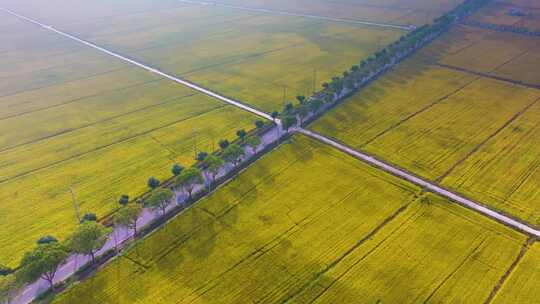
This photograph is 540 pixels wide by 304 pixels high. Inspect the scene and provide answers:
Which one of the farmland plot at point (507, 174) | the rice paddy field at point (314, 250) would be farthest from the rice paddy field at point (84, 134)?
the farmland plot at point (507, 174)

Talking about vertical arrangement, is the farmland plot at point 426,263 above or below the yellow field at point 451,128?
above

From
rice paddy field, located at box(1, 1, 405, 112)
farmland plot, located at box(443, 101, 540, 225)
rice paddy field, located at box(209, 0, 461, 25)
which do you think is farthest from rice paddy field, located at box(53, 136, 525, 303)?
rice paddy field, located at box(209, 0, 461, 25)

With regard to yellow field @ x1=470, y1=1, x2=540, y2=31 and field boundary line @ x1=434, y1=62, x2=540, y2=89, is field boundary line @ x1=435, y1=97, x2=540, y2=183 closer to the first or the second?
field boundary line @ x1=434, y1=62, x2=540, y2=89

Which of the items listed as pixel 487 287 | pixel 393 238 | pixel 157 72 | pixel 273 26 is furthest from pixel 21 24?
pixel 487 287

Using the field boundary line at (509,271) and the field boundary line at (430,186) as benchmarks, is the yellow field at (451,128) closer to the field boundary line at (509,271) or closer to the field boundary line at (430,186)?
the field boundary line at (430,186)

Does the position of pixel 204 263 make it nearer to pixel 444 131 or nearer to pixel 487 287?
pixel 487 287

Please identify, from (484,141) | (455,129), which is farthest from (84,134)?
(484,141)
